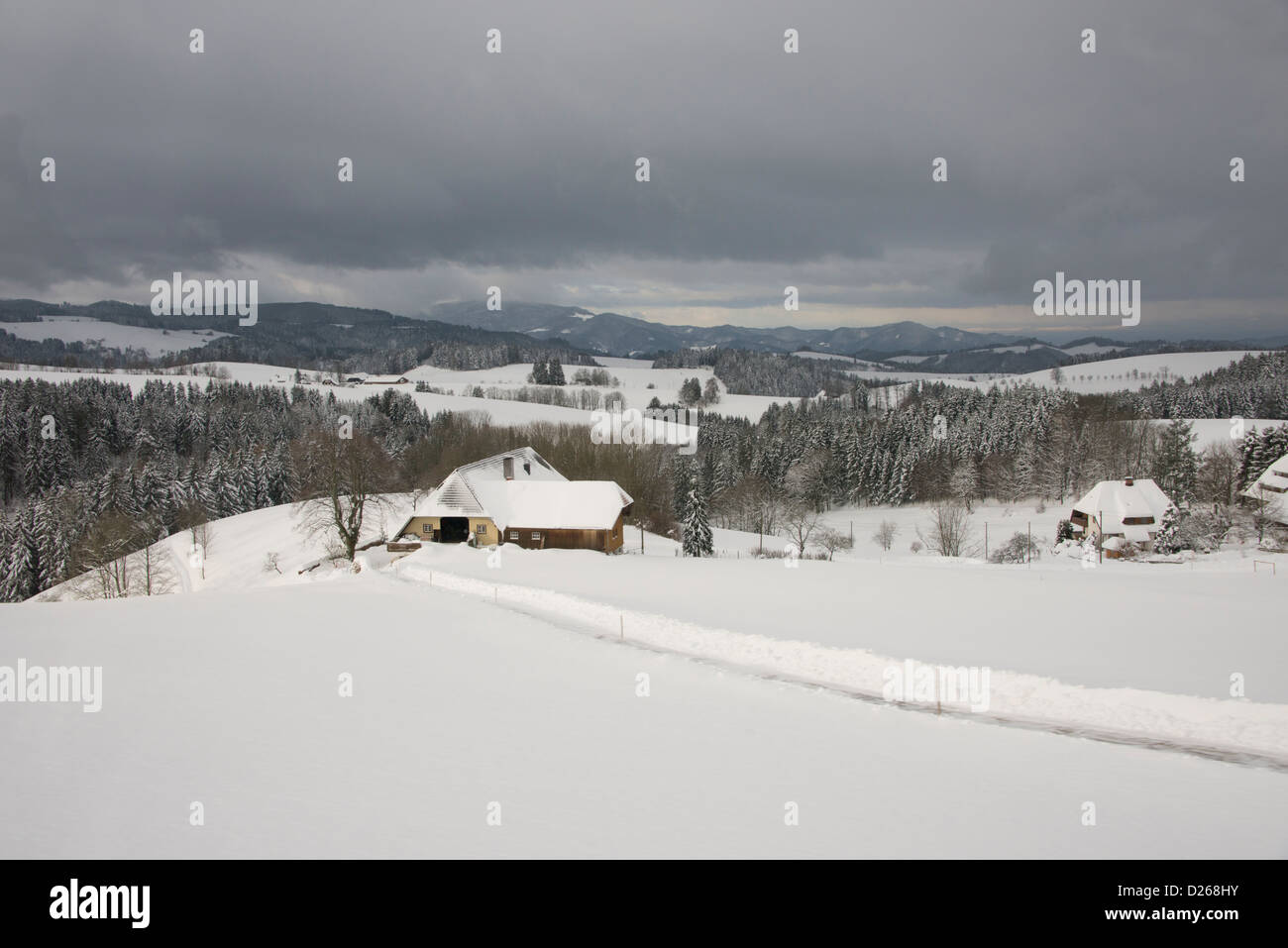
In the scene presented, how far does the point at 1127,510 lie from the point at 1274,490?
515 inches

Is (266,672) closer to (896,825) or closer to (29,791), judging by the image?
(29,791)

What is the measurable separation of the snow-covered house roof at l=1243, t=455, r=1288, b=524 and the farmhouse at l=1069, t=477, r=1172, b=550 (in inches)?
264

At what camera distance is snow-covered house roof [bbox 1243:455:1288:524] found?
5212 cm

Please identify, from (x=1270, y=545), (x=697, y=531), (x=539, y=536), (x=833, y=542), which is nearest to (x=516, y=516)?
(x=539, y=536)

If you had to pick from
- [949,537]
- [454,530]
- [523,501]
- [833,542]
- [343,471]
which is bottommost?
[833,542]

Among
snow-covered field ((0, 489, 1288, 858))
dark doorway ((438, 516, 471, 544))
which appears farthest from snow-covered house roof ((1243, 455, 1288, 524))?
dark doorway ((438, 516, 471, 544))

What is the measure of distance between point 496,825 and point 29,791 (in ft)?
24.7

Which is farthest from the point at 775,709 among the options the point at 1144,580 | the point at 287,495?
the point at 287,495

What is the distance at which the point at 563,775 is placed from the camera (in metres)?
11.6

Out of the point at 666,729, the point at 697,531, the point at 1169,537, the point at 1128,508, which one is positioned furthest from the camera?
the point at 1128,508

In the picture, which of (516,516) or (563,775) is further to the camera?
(516,516)

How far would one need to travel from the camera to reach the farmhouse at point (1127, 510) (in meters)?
53.4

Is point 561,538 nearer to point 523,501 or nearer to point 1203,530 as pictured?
point 523,501

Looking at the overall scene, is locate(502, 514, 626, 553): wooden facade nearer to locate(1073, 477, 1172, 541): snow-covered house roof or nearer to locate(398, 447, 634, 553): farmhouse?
locate(398, 447, 634, 553): farmhouse
